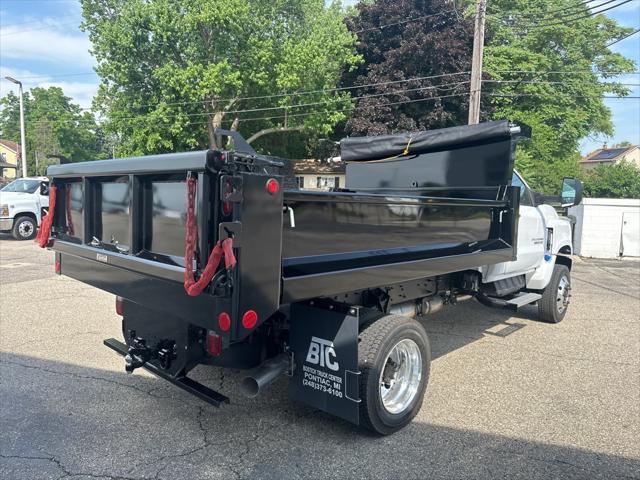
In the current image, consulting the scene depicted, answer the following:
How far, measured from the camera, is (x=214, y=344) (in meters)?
3.25

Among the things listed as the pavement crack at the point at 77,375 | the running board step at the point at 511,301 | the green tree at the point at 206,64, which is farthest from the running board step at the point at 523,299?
the green tree at the point at 206,64

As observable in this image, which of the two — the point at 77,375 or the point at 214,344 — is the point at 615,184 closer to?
the point at 77,375

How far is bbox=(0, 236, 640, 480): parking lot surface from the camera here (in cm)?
324

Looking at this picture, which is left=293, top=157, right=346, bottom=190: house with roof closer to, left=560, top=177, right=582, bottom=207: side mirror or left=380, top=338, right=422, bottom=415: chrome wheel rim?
left=560, top=177, right=582, bottom=207: side mirror

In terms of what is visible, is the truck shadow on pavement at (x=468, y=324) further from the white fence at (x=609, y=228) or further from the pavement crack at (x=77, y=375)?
the white fence at (x=609, y=228)

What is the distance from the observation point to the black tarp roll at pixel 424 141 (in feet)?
16.8

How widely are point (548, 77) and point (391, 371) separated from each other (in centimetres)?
2773

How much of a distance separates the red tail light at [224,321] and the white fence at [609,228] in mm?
16401

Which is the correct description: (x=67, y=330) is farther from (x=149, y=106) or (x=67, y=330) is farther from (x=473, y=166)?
(x=149, y=106)

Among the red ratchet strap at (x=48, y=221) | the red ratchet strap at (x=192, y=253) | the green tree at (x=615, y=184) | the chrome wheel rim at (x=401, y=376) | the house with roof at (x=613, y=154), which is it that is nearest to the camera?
the red ratchet strap at (x=192, y=253)

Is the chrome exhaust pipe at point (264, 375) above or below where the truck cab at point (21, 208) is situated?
below

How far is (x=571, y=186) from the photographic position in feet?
21.0

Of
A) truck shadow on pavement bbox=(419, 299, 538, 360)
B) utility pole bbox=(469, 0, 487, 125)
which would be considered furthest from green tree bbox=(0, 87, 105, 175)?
truck shadow on pavement bbox=(419, 299, 538, 360)

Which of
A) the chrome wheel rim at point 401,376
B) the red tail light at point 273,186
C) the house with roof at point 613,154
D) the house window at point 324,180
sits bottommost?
the chrome wheel rim at point 401,376
